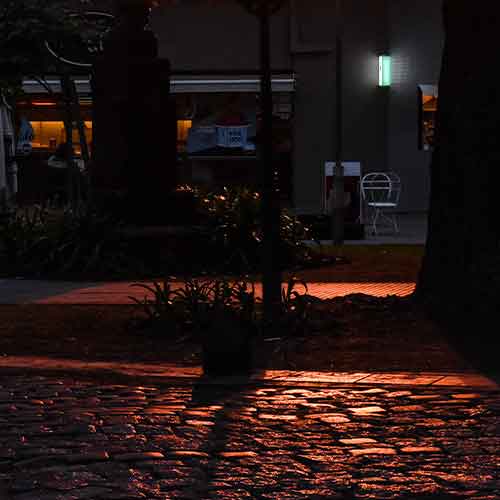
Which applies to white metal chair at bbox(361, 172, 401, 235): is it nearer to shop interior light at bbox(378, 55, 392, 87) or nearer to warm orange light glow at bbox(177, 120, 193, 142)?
shop interior light at bbox(378, 55, 392, 87)

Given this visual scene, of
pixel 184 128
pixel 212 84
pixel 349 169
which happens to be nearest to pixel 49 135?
pixel 184 128

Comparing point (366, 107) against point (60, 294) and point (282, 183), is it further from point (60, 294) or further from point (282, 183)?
point (60, 294)

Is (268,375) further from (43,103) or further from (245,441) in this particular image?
(43,103)

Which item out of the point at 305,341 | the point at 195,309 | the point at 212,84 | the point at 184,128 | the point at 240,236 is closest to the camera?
the point at 305,341

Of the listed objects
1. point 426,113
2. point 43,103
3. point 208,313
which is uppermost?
point 43,103

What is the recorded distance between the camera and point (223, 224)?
1695 cm

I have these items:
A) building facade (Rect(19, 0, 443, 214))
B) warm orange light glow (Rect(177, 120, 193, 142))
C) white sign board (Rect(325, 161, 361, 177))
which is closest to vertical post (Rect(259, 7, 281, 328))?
white sign board (Rect(325, 161, 361, 177))

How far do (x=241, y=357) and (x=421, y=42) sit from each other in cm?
2310

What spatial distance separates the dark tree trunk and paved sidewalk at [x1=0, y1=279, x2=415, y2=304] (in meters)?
1.98

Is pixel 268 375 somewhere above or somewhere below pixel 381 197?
below

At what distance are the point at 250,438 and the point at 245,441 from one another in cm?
7

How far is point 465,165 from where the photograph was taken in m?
11.4

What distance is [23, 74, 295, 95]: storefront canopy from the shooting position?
30.5 metres

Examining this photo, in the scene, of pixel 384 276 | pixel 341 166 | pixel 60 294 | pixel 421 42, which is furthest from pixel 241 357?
pixel 421 42
